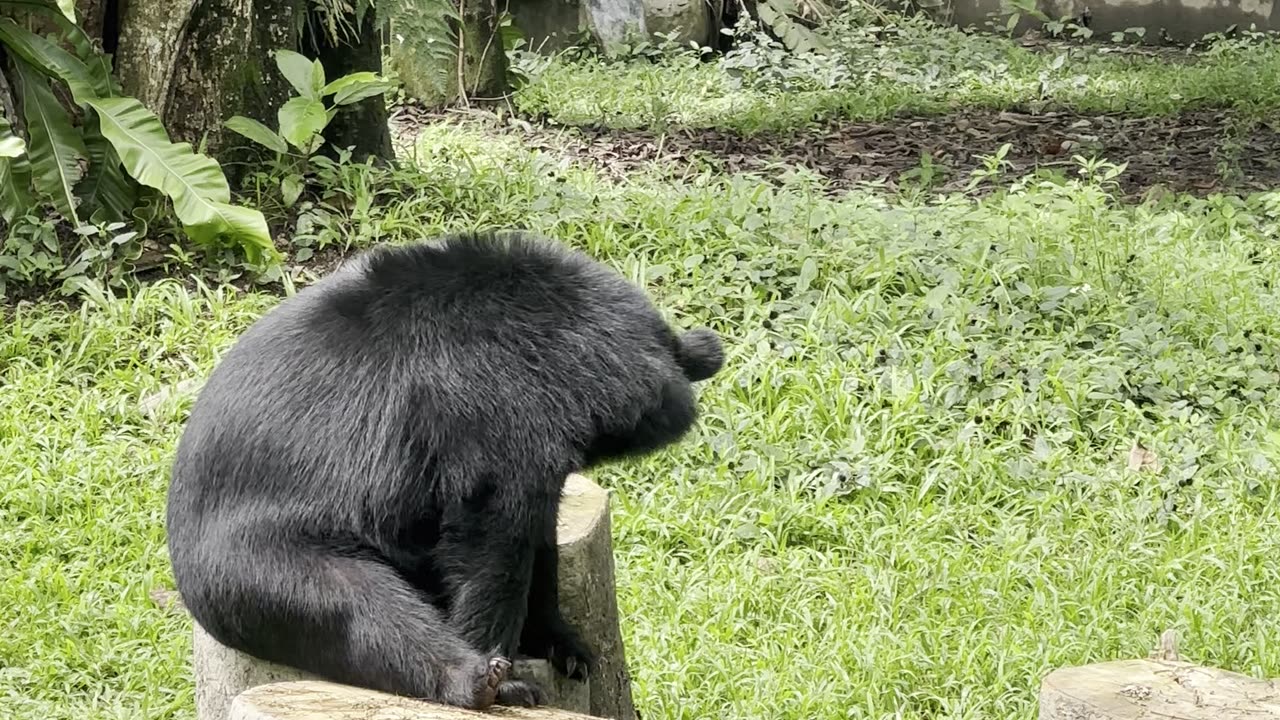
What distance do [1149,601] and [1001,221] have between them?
2439 mm

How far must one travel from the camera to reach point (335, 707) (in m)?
2.18

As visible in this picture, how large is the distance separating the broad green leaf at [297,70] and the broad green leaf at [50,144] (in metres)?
0.88

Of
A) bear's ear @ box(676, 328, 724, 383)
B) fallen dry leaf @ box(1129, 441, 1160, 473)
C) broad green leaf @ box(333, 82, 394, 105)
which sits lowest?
fallen dry leaf @ box(1129, 441, 1160, 473)

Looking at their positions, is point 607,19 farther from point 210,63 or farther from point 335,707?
point 335,707

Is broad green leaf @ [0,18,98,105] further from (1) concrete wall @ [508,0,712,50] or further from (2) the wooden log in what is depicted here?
(1) concrete wall @ [508,0,712,50]

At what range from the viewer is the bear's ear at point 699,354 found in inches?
112

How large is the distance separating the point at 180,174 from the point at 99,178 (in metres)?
0.47

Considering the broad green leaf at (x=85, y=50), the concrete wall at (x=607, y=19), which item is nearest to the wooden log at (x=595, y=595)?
the broad green leaf at (x=85, y=50)

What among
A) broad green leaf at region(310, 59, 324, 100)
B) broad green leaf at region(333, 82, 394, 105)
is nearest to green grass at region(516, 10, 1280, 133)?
broad green leaf at region(333, 82, 394, 105)

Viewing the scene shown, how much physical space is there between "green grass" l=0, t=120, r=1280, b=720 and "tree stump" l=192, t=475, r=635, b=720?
491mm

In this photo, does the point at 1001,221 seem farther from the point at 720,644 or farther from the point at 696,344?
the point at 696,344

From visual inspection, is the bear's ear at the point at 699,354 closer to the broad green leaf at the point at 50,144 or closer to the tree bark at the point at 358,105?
the broad green leaf at the point at 50,144

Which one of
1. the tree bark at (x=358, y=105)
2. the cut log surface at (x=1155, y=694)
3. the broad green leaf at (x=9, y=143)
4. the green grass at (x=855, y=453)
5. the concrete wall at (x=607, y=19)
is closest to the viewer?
the cut log surface at (x=1155, y=694)

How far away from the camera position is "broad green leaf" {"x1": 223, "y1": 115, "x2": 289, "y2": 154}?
5855mm
